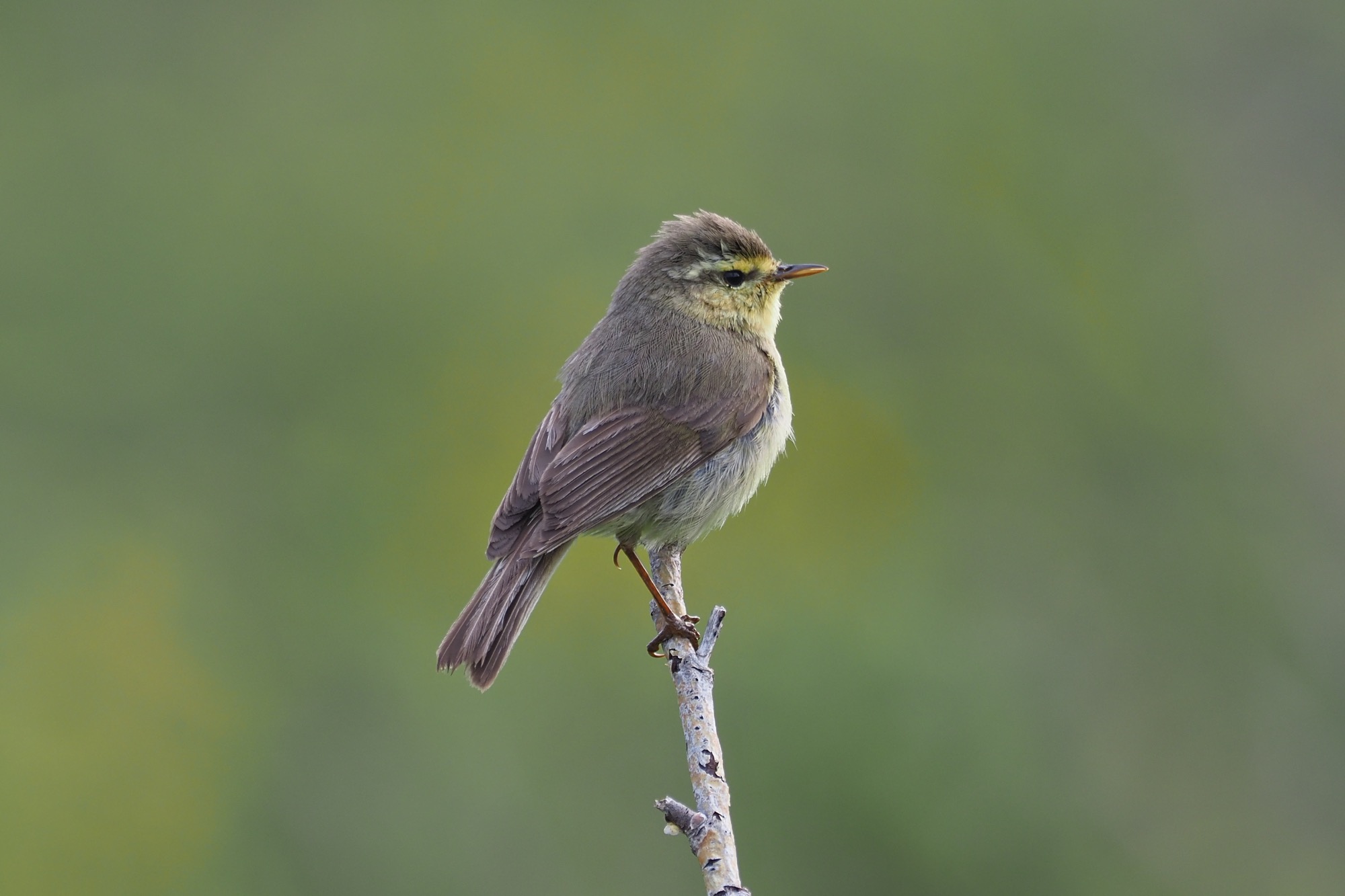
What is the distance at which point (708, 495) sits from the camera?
17.3ft

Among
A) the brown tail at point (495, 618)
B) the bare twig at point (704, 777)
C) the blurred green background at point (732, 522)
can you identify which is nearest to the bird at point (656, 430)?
the brown tail at point (495, 618)

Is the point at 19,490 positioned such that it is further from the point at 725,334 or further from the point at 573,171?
the point at 725,334

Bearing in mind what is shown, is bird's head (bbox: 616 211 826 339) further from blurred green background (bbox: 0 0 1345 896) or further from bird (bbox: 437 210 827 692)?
blurred green background (bbox: 0 0 1345 896)

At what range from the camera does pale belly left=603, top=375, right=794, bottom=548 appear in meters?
5.21

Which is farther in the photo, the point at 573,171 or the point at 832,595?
the point at 573,171

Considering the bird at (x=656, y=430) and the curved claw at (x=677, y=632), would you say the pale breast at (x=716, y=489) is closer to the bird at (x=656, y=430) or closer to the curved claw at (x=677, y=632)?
the bird at (x=656, y=430)

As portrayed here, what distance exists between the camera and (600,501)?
16.2 feet

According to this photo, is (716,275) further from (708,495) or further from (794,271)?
(708,495)

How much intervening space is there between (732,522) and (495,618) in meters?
3.83

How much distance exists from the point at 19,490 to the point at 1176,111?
8861 millimetres

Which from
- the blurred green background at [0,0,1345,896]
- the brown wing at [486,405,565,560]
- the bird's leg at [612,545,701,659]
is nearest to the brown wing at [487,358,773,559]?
the brown wing at [486,405,565,560]

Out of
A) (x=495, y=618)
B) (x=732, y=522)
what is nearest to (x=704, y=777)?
(x=495, y=618)

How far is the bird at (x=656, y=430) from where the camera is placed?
4914 millimetres

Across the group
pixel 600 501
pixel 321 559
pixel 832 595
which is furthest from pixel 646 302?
pixel 321 559
